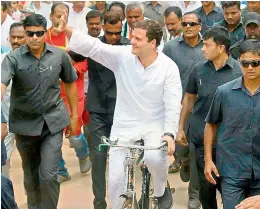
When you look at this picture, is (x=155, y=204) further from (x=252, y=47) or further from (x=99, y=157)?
(x=252, y=47)

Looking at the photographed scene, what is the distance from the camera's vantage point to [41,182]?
6.89 metres

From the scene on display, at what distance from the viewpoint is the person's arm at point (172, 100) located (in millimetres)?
6285

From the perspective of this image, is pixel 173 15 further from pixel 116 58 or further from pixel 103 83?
pixel 116 58

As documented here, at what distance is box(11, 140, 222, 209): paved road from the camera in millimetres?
8211

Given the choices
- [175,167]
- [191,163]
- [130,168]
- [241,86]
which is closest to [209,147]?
[241,86]

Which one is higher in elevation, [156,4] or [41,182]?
[156,4]

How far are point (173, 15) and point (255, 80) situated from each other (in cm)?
415

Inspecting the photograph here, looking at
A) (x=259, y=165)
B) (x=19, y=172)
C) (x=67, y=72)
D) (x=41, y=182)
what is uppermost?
(x=67, y=72)

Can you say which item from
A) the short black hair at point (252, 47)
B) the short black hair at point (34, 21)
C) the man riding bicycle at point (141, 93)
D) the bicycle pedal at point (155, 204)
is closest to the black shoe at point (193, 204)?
the bicycle pedal at point (155, 204)

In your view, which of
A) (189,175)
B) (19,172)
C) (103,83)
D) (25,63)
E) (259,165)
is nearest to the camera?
(259,165)

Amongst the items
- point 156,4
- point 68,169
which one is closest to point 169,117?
point 68,169

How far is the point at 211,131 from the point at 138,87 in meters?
0.81

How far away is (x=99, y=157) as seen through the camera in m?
7.54

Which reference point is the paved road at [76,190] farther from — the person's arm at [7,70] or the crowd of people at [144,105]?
the person's arm at [7,70]
